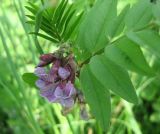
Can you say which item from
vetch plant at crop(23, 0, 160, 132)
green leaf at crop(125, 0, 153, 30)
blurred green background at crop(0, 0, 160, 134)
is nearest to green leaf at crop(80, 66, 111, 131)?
vetch plant at crop(23, 0, 160, 132)

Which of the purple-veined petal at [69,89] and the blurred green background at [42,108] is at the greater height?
the purple-veined petal at [69,89]

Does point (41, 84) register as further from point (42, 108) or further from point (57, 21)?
point (42, 108)

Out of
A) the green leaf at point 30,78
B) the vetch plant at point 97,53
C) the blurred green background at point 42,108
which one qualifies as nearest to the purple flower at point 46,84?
the vetch plant at point 97,53

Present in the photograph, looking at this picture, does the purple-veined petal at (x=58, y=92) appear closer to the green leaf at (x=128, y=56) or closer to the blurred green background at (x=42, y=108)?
the green leaf at (x=128, y=56)

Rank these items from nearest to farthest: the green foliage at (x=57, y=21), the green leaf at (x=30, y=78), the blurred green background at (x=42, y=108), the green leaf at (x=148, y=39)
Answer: the green leaf at (x=148, y=39) < the green foliage at (x=57, y=21) < the green leaf at (x=30, y=78) < the blurred green background at (x=42, y=108)

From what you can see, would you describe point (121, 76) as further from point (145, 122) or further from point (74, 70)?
point (145, 122)

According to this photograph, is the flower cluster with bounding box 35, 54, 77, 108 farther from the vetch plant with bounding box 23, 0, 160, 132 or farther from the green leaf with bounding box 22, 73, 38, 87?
the green leaf with bounding box 22, 73, 38, 87

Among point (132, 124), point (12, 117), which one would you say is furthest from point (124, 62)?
point (12, 117)
